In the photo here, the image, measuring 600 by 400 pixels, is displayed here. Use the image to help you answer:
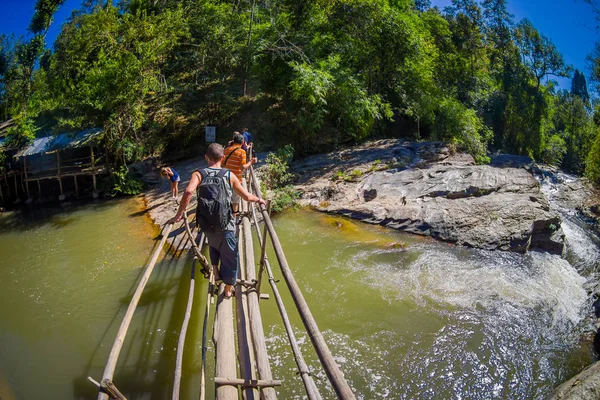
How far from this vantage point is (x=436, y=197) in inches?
429

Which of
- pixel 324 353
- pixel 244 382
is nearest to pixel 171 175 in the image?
pixel 244 382

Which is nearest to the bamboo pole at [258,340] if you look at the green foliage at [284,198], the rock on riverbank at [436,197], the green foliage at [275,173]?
the green foliage at [284,198]

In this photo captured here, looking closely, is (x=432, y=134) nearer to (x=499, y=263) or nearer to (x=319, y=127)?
(x=319, y=127)

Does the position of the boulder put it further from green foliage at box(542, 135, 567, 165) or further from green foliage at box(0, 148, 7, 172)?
green foliage at box(542, 135, 567, 165)

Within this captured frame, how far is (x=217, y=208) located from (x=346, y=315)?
3528 millimetres

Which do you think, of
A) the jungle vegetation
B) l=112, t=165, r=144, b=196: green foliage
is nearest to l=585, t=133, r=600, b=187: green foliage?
the jungle vegetation

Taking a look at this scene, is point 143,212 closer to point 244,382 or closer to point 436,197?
point 436,197

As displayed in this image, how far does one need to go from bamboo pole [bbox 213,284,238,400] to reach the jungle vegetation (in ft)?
34.5

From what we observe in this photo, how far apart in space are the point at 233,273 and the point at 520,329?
16.8ft

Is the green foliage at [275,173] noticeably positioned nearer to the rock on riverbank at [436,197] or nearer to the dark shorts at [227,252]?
the rock on riverbank at [436,197]

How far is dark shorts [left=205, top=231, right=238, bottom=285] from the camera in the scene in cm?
404

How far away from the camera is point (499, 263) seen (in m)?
8.38

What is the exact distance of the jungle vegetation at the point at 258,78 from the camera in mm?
13195

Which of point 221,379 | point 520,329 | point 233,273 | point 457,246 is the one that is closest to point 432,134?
point 457,246
